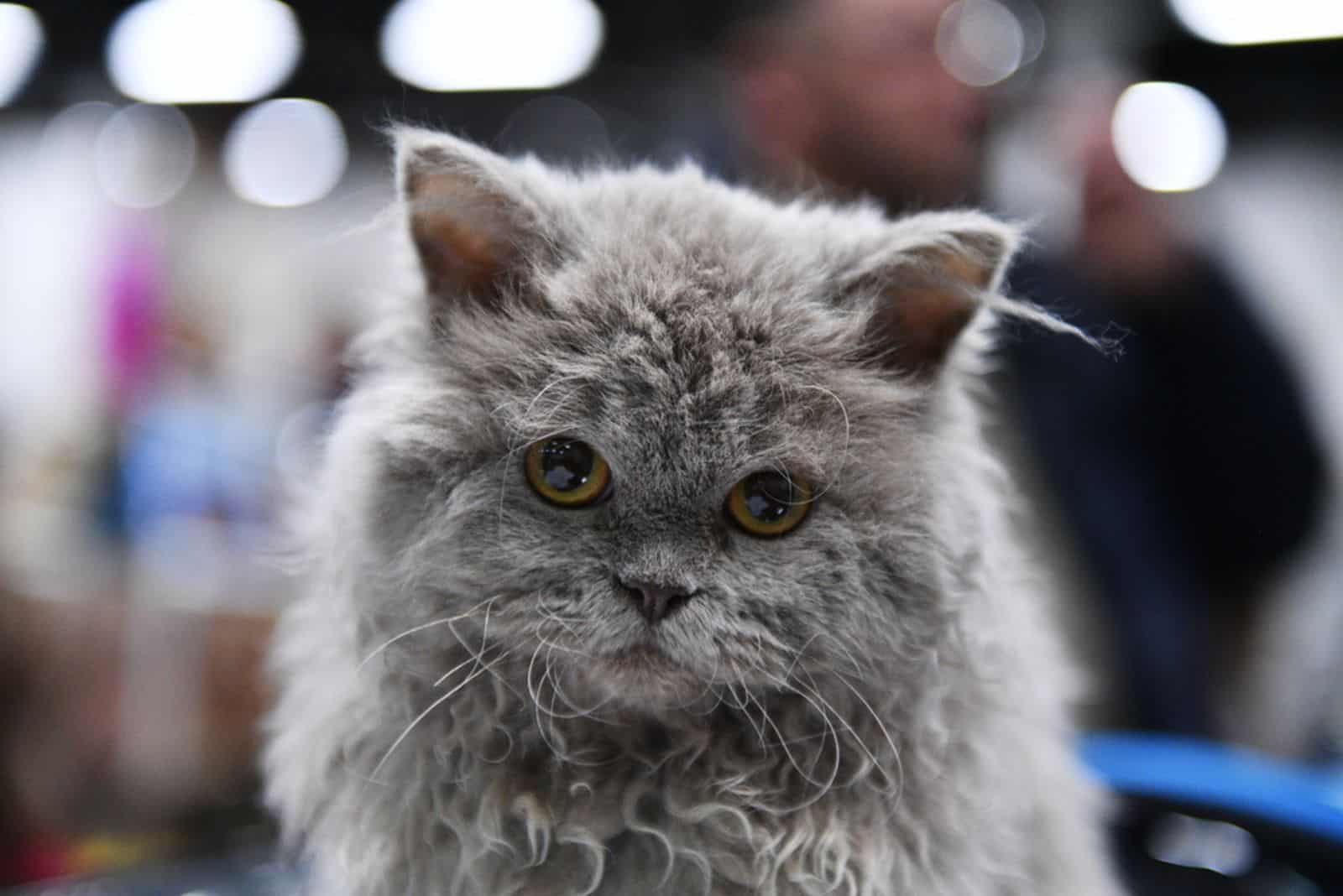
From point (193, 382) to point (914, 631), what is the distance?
5.85 ft

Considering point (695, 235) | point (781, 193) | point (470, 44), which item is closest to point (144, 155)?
point (470, 44)

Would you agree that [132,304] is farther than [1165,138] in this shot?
Yes

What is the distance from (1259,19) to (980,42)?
13.1 inches

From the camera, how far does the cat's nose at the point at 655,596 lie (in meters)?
0.66

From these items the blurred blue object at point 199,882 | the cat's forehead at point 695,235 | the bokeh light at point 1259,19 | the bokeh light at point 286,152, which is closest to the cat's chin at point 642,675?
the cat's forehead at point 695,235

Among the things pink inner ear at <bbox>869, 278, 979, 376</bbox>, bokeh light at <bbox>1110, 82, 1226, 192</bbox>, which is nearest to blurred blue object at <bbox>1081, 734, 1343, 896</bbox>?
pink inner ear at <bbox>869, 278, 979, 376</bbox>

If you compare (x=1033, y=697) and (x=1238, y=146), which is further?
(x=1238, y=146)

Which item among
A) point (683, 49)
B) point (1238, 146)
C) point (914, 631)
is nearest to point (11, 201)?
point (683, 49)

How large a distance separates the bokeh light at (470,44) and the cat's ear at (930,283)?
20.3 inches

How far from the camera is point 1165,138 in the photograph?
1.41 meters

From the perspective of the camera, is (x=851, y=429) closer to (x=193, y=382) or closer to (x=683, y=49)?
(x=683, y=49)

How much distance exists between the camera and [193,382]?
6.79 feet

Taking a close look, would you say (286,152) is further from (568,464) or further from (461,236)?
(568,464)

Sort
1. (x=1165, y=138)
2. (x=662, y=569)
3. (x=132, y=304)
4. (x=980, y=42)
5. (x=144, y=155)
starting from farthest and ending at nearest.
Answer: (x=132, y=304)
(x=144, y=155)
(x=1165, y=138)
(x=980, y=42)
(x=662, y=569)
